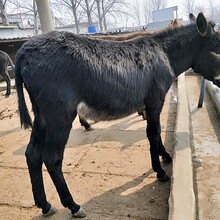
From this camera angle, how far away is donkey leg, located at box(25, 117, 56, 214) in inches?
93.0

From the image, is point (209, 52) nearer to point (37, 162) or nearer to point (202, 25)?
point (202, 25)

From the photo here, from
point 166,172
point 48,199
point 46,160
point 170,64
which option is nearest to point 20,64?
point 46,160

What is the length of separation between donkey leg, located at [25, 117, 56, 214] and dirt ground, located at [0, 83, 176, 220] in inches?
5.4

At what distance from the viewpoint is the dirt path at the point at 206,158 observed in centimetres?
227

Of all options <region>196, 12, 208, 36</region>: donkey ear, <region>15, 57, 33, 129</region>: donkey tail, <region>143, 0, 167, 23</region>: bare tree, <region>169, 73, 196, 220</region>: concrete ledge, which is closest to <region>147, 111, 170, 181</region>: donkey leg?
<region>169, 73, 196, 220</region>: concrete ledge

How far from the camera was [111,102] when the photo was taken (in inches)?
91.9

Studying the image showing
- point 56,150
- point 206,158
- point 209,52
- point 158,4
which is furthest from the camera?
point 158,4

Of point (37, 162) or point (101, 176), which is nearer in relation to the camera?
point (37, 162)

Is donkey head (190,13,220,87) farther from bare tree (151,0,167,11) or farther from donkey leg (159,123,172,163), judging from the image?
bare tree (151,0,167,11)

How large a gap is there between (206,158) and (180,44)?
127 cm

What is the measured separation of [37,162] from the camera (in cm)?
236

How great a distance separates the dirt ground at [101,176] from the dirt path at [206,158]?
0.30 m

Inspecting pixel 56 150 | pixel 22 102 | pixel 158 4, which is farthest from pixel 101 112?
pixel 158 4

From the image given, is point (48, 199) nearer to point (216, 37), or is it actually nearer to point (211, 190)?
point (211, 190)
